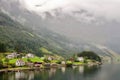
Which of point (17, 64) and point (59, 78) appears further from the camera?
point (17, 64)

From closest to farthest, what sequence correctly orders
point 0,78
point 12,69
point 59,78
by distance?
point 0,78, point 59,78, point 12,69

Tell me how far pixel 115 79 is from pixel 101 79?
7999 millimetres

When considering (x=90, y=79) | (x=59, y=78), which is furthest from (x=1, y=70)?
(x=90, y=79)

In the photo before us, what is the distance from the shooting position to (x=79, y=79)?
148125mm

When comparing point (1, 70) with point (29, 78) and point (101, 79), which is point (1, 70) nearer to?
point (29, 78)

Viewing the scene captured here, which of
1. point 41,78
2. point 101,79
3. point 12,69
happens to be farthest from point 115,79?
point 12,69

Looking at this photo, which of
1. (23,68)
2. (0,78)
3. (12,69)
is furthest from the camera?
(23,68)

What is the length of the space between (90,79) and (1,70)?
55.0m

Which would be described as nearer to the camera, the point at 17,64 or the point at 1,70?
the point at 1,70

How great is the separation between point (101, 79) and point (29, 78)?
39851 millimetres

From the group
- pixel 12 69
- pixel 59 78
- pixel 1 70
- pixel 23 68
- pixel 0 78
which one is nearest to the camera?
pixel 0 78

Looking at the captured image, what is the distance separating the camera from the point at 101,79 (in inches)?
5960

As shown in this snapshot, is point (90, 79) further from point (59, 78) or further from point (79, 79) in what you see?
point (59, 78)

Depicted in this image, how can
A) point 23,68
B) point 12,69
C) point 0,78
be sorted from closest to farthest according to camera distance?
point 0,78
point 12,69
point 23,68
